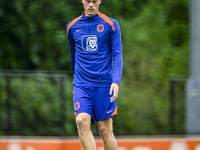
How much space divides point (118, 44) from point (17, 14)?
6.64m

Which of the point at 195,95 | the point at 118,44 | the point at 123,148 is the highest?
the point at 118,44

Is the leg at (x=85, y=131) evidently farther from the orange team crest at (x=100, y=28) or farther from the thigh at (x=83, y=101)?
→ the orange team crest at (x=100, y=28)

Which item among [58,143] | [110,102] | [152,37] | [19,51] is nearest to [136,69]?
[152,37]

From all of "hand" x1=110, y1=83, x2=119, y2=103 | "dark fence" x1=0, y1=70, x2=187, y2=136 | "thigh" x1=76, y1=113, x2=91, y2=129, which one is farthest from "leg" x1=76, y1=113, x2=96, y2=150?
"dark fence" x1=0, y1=70, x2=187, y2=136

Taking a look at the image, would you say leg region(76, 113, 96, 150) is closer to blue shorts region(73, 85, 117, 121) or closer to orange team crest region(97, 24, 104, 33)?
blue shorts region(73, 85, 117, 121)

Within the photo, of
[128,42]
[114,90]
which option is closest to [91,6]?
[114,90]

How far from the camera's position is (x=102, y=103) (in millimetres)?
4199

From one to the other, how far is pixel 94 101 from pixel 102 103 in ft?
0.30

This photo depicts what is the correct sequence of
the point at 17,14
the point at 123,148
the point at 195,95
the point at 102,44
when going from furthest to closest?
the point at 17,14, the point at 195,95, the point at 123,148, the point at 102,44

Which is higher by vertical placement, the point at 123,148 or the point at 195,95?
the point at 195,95

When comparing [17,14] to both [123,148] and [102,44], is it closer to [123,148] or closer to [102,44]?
[123,148]

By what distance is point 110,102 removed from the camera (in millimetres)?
4238

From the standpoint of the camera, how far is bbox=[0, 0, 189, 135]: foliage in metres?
9.47

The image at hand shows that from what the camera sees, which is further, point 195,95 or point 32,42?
point 32,42
